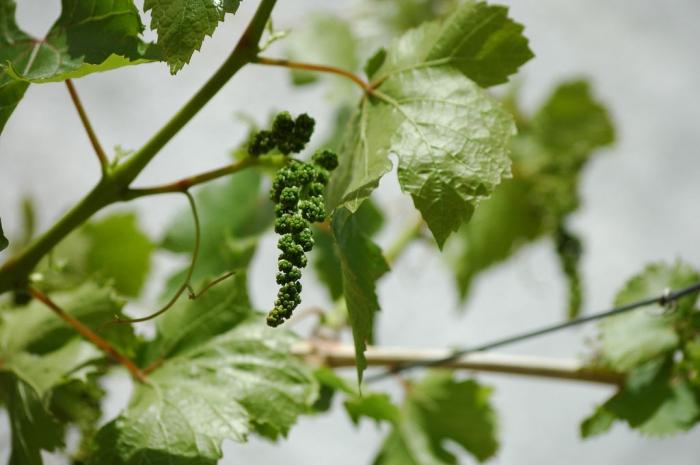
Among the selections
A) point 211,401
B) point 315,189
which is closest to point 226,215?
point 211,401

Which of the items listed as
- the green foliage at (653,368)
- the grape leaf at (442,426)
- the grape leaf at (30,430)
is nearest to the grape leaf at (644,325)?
the green foliage at (653,368)

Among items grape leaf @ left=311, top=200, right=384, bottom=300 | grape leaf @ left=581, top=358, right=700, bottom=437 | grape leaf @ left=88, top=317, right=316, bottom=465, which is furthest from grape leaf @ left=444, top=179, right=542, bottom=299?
grape leaf @ left=88, top=317, right=316, bottom=465

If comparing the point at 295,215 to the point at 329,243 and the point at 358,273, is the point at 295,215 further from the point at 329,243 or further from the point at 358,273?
the point at 329,243

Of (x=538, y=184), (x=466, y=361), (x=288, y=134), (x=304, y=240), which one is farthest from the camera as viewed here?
(x=538, y=184)

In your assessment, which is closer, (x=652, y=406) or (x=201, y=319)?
(x=201, y=319)

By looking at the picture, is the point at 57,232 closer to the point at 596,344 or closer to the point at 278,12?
the point at 596,344

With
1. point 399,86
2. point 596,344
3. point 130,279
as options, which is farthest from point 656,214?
point 399,86

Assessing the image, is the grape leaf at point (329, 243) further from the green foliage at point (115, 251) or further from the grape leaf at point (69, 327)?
the grape leaf at point (69, 327)

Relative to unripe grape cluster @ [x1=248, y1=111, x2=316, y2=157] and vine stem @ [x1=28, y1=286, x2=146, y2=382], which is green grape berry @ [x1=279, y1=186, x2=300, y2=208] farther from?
vine stem @ [x1=28, y1=286, x2=146, y2=382]
